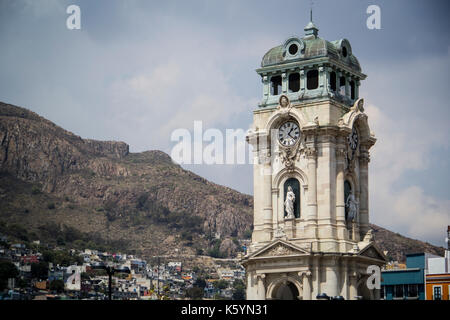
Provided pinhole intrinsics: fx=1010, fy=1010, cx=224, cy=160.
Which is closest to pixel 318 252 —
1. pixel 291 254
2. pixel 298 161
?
pixel 291 254

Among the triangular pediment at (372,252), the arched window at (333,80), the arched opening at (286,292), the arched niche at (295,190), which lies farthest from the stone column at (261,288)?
the arched window at (333,80)

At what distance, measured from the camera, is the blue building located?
318 feet

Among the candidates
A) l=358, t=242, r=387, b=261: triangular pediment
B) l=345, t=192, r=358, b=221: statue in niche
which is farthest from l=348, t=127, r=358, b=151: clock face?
l=358, t=242, r=387, b=261: triangular pediment

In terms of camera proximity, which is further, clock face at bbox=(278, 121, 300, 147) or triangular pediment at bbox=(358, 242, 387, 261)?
clock face at bbox=(278, 121, 300, 147)

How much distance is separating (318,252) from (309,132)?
9.13 metres

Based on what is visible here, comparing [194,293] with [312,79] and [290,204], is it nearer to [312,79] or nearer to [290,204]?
[290,204]

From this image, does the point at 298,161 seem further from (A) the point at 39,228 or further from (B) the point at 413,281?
(A) the point at 39,228

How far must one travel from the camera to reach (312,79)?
259ft

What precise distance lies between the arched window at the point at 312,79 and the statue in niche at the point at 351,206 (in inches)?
351

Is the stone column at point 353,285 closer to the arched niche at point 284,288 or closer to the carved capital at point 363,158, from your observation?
the arched niche at point 284,288

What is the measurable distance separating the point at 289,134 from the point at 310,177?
13.1 ft

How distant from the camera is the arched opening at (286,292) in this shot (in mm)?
76375

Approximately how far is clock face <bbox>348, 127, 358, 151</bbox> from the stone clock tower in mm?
78

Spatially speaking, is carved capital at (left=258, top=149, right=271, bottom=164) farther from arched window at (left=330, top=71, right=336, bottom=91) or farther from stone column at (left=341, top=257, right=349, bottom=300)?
stone column at (left=341, top=257, right=349, bottom=300)
